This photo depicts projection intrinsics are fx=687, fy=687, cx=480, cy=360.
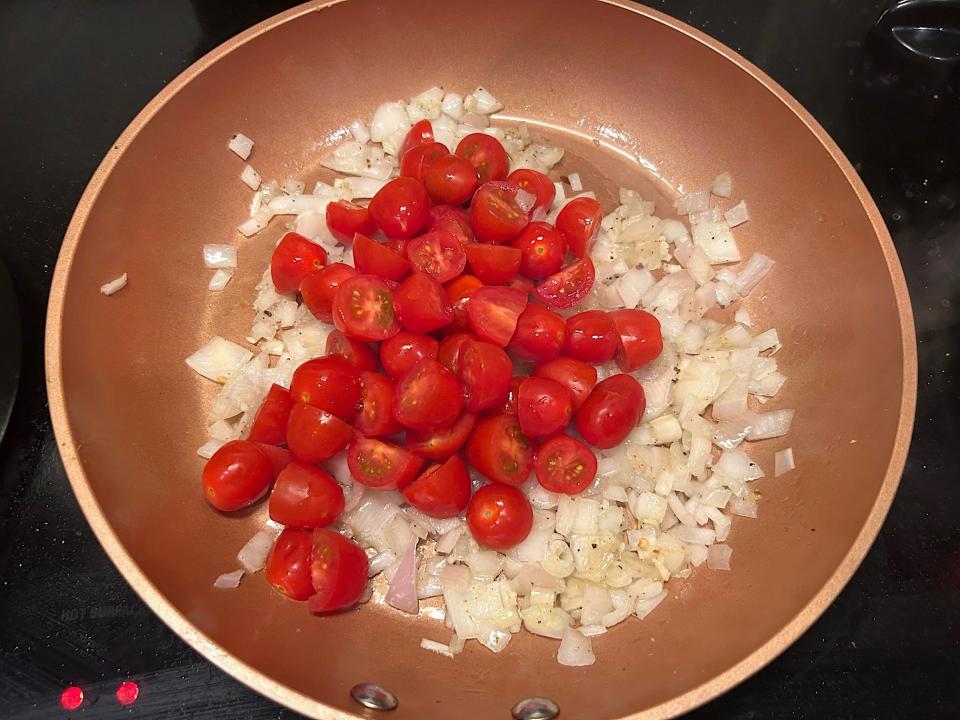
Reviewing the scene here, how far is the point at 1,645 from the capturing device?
4.50 ft

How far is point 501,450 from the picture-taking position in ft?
4.33

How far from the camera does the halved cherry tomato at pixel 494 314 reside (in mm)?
1341

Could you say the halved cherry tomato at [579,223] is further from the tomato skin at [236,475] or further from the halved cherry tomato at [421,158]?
the tomato skin at [236,475]

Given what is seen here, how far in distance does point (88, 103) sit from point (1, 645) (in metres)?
1.36

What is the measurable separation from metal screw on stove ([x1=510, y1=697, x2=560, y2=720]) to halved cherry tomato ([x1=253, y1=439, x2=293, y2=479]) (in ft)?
2.07

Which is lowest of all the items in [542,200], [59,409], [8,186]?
[59,409]

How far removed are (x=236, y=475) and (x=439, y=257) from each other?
0.58 m

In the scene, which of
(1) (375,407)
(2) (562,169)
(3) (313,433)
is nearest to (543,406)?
(1) (375,407)

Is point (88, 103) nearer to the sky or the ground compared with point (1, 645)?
nearer to the sky

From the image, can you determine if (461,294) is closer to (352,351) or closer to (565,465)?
(352,351)

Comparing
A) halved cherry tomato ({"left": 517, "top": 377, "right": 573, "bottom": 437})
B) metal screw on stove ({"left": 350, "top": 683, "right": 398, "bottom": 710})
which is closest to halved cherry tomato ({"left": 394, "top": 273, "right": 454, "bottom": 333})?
halved cherry tomato ({"left": 517, "top": 377, "right": 573, "bottom": 437})

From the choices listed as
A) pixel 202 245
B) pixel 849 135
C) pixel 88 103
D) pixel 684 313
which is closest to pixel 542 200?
pixel 684 313

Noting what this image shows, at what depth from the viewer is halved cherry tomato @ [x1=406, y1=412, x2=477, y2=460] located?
132cm

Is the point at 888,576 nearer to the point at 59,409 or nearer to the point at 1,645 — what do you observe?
the point at 59,409
